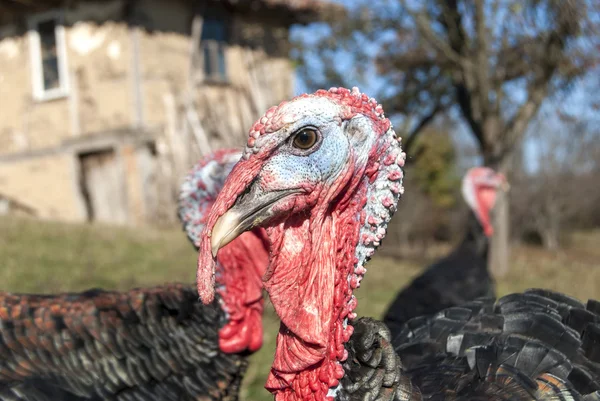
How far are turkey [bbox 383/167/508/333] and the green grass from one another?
43 cm

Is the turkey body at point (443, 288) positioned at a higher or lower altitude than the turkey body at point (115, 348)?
lower

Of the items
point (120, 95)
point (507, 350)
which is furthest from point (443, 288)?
point (120, 95)

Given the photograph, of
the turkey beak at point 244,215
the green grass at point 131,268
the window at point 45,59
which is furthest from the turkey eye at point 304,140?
the window at point 45,59

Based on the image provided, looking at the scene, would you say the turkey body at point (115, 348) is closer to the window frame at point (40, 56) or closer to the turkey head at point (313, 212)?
the turkey head at point (313, 212)

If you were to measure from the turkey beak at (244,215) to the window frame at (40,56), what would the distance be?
1008 cm

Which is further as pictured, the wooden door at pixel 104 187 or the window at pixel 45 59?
the window at pixel 45 59

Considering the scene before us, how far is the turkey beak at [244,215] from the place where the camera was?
1396mm

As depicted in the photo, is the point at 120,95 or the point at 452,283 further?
the point at 120,95

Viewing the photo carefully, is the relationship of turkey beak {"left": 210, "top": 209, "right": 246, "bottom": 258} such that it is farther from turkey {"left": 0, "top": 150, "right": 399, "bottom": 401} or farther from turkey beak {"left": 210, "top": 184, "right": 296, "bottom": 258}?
turkey {"left": 0, "top": 150, "right": 399, "bottom": 401}

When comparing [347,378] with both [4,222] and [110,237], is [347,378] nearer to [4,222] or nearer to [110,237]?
[110,237]

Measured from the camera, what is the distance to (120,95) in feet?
33.1

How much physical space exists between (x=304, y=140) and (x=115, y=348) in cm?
129

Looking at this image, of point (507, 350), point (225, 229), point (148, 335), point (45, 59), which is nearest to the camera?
point (225, 229)

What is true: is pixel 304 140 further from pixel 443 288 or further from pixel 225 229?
pixel 443 288
